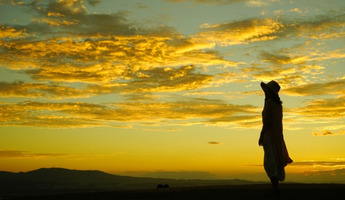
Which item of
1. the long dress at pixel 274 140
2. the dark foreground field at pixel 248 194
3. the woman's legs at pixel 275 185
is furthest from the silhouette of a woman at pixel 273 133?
the dark foreground field at pixel 248 194

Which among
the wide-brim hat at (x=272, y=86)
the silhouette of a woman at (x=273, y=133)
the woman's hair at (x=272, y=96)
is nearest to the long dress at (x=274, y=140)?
the silhouette of a woman at (x=273, y=133)

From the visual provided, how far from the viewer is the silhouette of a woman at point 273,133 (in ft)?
39.6

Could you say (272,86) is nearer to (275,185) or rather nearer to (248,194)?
(275,185)

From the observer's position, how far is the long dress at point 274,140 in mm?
12031

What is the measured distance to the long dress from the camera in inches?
474

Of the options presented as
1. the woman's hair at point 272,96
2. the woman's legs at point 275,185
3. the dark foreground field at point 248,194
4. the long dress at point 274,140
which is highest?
the woman's hair at point 272,96

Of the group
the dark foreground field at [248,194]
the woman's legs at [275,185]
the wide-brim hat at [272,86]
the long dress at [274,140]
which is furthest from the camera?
the wide-brim hat at [272,86]

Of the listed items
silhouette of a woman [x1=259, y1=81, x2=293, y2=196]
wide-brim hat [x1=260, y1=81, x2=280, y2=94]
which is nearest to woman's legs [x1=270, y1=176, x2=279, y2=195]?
silhouette of a woman [x1=259, y1=81, x2=293, y2=196]

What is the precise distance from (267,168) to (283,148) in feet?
2.79

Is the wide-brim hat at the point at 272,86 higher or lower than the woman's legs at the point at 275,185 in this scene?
higher

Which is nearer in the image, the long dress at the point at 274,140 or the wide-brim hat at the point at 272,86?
the long dress at the point at 274,140

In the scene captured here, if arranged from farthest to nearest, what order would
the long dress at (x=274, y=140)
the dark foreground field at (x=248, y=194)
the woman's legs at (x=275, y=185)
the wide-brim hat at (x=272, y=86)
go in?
the wide-brim hat at (x=272, y=86), the long dress at (x=274, y=140), the dark foreground field at (x=248, y=194), the woman's legs at (x=275, y=185)

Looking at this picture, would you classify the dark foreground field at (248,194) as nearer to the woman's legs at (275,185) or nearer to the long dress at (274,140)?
the woman's legs at (275,185)

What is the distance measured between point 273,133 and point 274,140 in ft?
0.70
